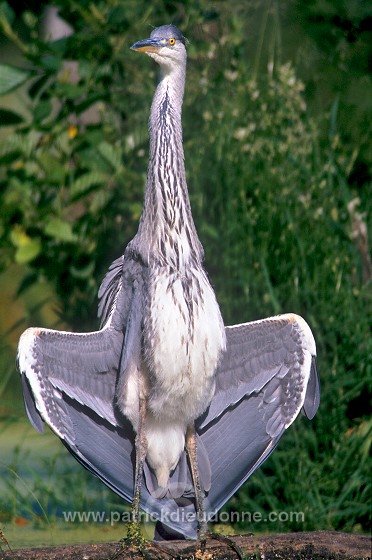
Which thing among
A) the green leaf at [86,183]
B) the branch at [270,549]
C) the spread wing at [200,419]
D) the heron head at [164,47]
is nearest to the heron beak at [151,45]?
the heron head at [164,47]

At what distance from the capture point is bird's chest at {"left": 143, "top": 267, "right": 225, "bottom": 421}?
315 centimetres

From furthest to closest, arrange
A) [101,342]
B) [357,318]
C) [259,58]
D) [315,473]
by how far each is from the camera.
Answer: [259,58]
[357,318]
[315,473]
[101,342]

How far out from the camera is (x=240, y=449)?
346 cm

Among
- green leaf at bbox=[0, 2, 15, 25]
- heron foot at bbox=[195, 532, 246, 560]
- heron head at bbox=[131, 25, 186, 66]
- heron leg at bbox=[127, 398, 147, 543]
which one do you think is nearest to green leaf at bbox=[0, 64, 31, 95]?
green leaf at bbox=[0, 2, 15, 25]

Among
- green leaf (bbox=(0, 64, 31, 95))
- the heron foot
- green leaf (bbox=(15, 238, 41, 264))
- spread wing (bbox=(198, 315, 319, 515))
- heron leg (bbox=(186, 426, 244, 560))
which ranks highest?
green leaf (bbox=(0, 64, 31, 95))

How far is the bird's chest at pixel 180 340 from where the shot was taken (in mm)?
3154

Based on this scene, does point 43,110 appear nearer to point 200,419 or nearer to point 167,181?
point 167,181

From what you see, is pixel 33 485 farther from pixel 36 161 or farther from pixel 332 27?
pixel 332 27

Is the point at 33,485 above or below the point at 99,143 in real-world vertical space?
below

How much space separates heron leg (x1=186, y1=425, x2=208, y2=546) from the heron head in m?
1.23

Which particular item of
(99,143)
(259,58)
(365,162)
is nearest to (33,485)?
(99,143)

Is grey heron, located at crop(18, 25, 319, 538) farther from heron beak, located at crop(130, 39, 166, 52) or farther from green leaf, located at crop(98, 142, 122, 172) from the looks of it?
green leaf, located at crop(98, 142, 122, 172)

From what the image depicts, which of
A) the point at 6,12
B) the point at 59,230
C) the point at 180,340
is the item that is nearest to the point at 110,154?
the point at 59,230

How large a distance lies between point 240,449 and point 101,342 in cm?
62
